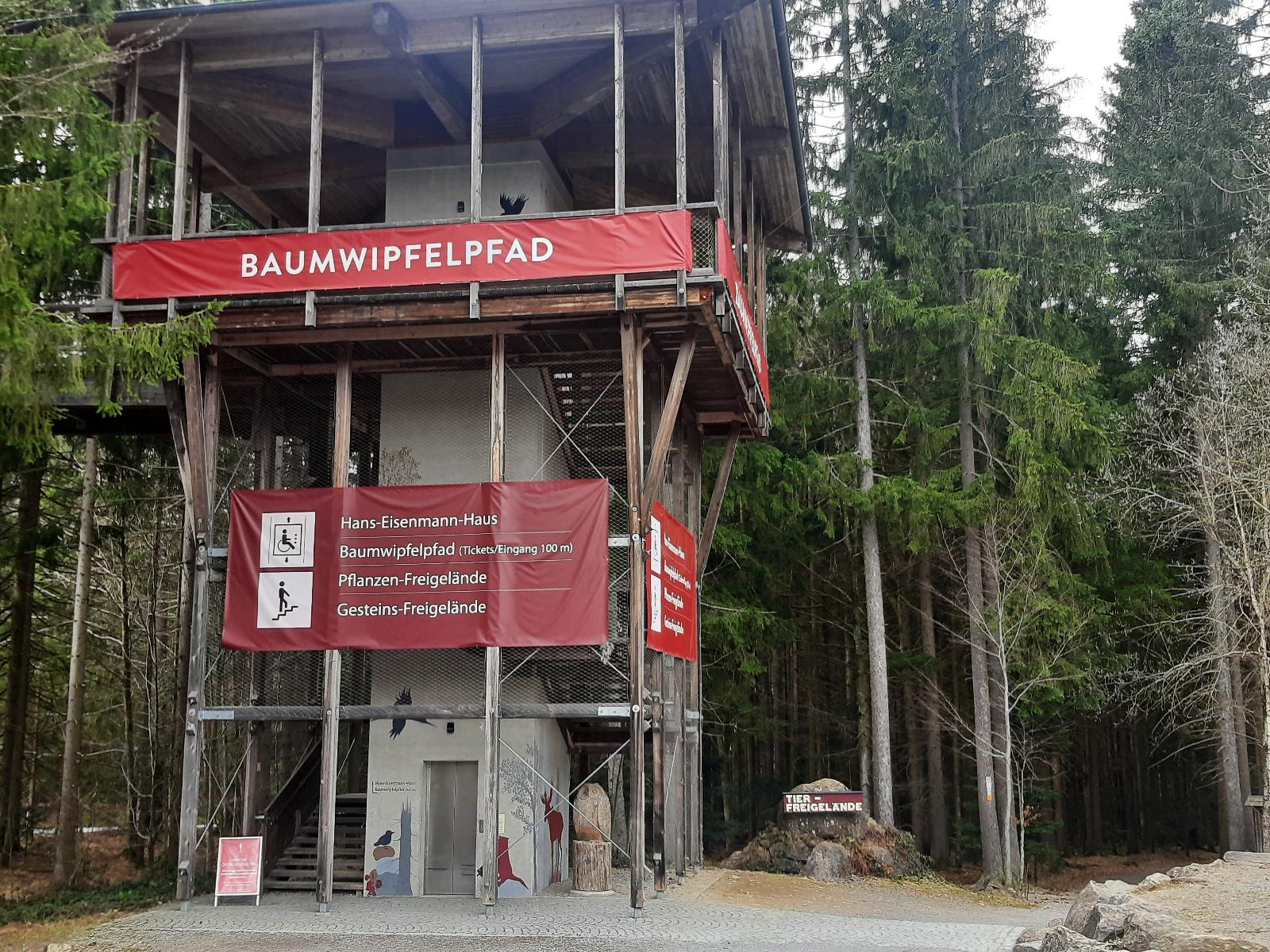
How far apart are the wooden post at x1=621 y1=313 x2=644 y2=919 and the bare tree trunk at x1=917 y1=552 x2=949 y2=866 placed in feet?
49.4

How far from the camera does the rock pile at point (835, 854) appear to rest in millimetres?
21906

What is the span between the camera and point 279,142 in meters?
19.5

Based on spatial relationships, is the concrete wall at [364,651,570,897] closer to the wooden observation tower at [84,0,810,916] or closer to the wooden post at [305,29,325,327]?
the wooden observation tower at [84,0,810,916]

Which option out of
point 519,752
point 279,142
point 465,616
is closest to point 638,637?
point 465,616

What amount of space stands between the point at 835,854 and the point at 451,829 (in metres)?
7.68

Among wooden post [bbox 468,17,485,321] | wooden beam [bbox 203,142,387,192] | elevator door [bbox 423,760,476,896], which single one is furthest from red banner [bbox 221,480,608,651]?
wooden beam [bbox 203,142,387,192]

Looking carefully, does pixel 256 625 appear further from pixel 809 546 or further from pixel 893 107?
pixel 893 107

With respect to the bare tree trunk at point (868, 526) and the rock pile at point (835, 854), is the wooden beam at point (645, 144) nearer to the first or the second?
the bare tree trunk at point (868, 526)

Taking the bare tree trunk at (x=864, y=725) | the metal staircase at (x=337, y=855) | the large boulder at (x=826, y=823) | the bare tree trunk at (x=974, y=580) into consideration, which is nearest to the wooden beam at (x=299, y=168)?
the metal staircase at (x=337, y=855)

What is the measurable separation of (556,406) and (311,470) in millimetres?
4453

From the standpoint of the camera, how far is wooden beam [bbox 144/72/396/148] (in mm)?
17562

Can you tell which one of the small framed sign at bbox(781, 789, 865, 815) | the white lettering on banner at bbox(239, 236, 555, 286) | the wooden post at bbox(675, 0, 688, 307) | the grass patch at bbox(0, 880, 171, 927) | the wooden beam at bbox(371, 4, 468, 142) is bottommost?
the grass patch at bbox(0, 880, 171, 927)

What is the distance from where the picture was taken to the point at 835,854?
21906 mm

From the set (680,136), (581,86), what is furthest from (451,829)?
(581,86)
